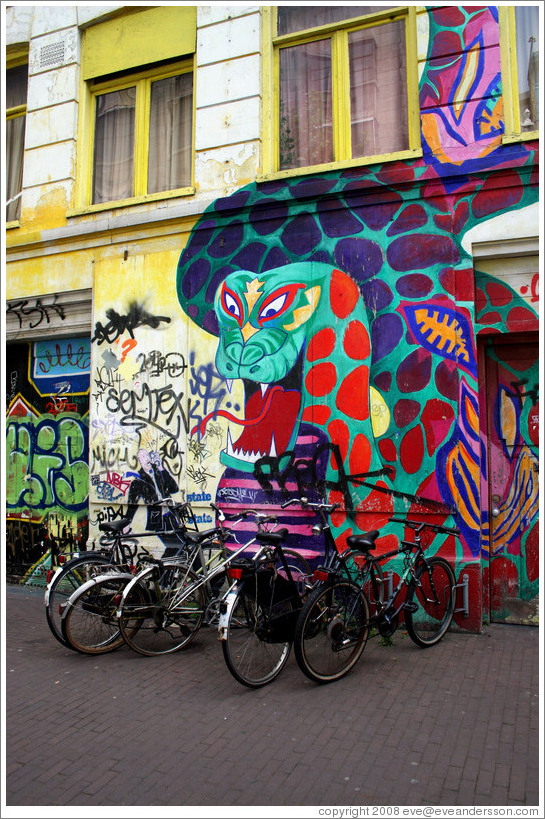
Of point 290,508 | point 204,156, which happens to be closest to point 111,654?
point 290,508

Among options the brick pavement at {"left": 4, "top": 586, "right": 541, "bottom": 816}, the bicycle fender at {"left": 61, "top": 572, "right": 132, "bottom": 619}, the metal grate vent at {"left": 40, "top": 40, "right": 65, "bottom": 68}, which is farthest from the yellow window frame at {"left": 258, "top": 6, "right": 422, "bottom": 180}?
the brick pavement at {"left": 4, "top": 586, "right": 541, "bottom": 816}

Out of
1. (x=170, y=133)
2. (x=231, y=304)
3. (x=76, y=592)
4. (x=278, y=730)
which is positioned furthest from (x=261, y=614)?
(x=170, y=133)

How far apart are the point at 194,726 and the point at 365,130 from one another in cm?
624

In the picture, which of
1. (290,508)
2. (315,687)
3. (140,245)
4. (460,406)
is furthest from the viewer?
(140,245)

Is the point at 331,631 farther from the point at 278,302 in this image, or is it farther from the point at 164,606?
the point at 278,302

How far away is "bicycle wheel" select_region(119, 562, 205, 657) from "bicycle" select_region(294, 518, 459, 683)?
134cm

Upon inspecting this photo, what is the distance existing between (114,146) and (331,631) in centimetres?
715

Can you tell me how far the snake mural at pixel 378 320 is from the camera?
20.2 feet

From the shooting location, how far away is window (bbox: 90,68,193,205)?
8.06 m

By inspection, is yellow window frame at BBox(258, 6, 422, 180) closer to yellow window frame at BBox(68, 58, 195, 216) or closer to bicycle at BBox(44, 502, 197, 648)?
yellow window frame at BBox(68, 58, 195, 216)

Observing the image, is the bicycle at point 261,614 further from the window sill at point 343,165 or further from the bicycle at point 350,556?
the window sill at point 343,165

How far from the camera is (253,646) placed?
4.93 m

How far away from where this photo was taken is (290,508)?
6656mm

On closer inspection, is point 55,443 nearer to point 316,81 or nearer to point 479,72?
point 316,81
